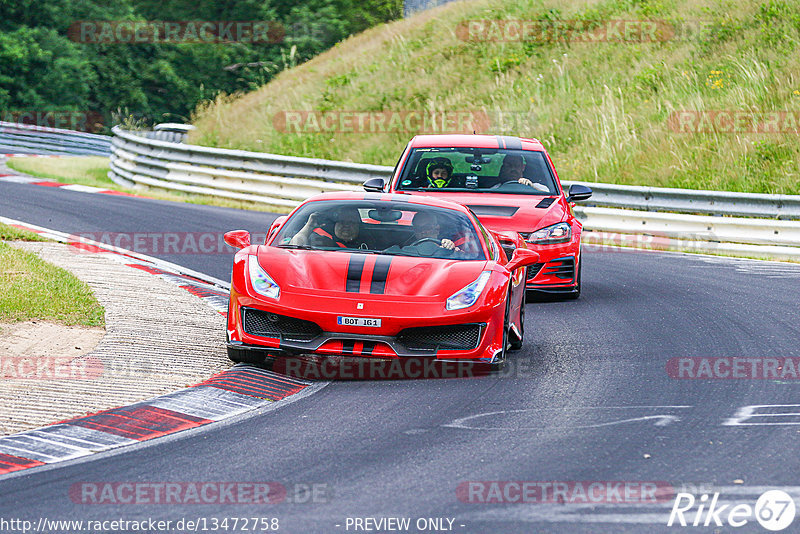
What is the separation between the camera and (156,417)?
A: 23.1 feet

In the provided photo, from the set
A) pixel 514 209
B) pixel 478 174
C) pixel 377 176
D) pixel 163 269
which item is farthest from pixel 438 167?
pixel 377 176

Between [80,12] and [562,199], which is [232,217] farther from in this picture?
[80,12]

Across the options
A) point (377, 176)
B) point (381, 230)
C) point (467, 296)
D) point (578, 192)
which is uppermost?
point (578, 192)

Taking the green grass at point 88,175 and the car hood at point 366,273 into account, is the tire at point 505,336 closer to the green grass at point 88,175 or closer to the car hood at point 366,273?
the car hood at point 366,273

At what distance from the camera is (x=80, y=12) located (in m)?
51.8

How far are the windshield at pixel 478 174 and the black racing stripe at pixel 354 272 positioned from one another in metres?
4.22

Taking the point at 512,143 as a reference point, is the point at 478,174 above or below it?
below

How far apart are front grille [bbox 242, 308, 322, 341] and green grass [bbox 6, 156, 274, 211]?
46.7 feet

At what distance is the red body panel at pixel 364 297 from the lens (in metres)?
8.14

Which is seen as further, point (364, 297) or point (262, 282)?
point (262, 282)

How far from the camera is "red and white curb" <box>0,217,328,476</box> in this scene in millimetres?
6199

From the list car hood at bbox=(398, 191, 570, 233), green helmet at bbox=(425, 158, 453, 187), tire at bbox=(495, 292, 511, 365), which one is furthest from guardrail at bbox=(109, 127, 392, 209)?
tire at bbox=(495, 292, 511, 365)

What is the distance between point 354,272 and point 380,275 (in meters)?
0.19

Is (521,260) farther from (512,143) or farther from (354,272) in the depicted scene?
(512,143)
